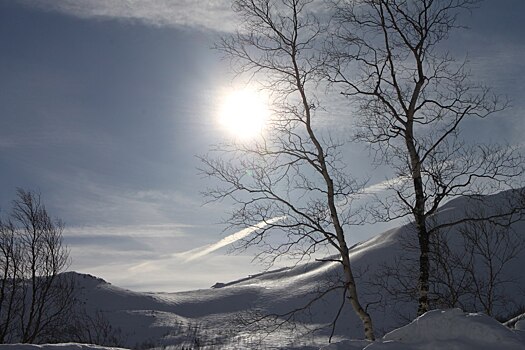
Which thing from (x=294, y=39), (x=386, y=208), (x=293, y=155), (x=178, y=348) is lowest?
(x=178, y=348)

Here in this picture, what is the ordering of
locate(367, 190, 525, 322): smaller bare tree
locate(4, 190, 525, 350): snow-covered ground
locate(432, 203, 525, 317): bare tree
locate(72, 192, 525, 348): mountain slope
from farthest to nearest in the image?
1. locate(72, 192, 525, 348): mountain slope
2. locate(432, 203, 525, 317): bare tree
3. locate(367, 190, 525, 322): smaller bare tree
4. locate(4, 190, 525, 350): snow-covered ground

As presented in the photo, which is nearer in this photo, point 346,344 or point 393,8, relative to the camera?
point 346,344

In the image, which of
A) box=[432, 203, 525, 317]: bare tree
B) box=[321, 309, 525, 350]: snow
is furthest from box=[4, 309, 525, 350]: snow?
box=[432, 203, 525, 317]: bare tree

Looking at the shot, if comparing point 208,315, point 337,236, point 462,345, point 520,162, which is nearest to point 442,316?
point 462,345

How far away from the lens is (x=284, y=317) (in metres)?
54.4

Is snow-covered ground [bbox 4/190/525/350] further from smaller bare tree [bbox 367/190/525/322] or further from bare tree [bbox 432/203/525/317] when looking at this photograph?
bare tree [bbox 432/203/525/317]

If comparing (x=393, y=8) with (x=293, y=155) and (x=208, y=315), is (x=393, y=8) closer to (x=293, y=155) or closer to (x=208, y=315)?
(x=293, y=155)

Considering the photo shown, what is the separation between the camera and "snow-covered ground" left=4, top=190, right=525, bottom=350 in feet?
16.4

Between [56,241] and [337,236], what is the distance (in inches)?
452

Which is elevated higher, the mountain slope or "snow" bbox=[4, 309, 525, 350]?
the mountain slope

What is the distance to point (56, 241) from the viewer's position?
17.3 metres

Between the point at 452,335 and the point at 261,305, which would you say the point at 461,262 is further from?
the point at 261,305

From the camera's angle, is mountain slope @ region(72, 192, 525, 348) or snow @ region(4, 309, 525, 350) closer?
snow @ region(4, 309, 525, 350)

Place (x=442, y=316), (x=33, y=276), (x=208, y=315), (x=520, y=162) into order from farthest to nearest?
(x=208, y=315) → (x=33, y=276) → (x=520, y=162) → (x=442, y=316)
